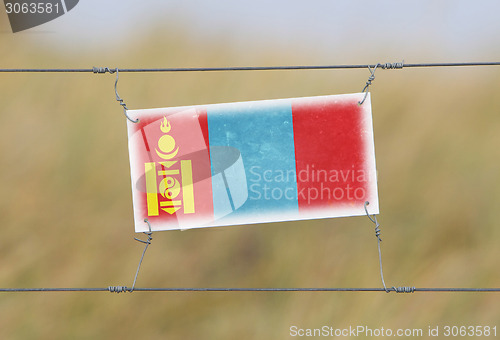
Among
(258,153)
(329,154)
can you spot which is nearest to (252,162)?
(258,153)

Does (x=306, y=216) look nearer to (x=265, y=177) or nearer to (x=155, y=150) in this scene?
(x=265, y=177)

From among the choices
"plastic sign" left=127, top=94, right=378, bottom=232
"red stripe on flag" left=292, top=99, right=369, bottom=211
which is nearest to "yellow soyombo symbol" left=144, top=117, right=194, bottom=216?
"plastic sign" left=127, top=94, right=378, bottom=232

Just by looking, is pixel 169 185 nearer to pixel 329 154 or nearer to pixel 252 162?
pixel 252 162

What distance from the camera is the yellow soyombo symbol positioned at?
1381 mm

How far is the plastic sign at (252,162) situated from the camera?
138 cm

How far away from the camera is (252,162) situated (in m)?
1.38

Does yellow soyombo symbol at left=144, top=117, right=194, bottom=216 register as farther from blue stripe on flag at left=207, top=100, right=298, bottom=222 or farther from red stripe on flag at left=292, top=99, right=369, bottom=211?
red stripe on flag at left=292, top=99, right=369, bottom=211

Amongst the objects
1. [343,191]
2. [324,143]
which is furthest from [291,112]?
[343,191]

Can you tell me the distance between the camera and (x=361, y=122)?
1389mm

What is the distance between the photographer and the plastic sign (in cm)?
138

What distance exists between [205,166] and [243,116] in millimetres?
163

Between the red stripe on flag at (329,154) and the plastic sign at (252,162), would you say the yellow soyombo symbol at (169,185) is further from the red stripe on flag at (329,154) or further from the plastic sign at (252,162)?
the red stripe on flag at (329,154)

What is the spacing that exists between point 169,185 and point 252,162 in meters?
0.22

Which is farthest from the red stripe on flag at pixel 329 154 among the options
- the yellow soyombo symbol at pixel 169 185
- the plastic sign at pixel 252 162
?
the yellow soyombo symbol at pixel 169 185
